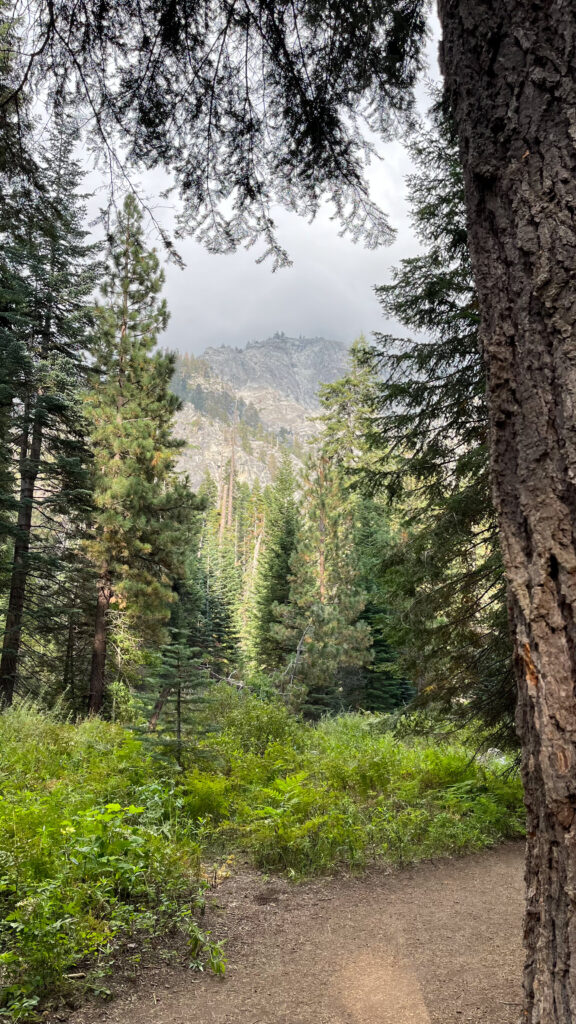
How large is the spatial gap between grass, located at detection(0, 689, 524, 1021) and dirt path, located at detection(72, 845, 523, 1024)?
10.3 inches

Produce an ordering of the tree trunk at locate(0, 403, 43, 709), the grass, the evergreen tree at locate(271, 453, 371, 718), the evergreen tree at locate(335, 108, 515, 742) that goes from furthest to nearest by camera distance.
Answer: the evergreen tree at locate(271, 453, 371, 718), the tree trunk at locate(0, 403, 43, 709), the evergreen tree at locate(335, 108, 515, 742), the grass

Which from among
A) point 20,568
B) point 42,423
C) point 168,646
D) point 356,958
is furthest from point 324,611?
point 356,958

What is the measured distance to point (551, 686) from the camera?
133cm

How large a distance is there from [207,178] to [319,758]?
735cm

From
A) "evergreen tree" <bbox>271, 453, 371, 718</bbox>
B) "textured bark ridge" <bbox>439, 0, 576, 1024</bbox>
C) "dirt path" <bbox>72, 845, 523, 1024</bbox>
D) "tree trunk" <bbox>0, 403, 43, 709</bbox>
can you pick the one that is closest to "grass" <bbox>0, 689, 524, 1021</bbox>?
"dirt path" <bbox>72, 845, 523, 1024</bbox>

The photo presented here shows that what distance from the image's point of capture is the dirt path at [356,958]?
8.94 ft

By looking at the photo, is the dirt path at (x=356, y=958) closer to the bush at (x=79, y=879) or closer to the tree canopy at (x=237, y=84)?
the bush at (x=79, y=879)

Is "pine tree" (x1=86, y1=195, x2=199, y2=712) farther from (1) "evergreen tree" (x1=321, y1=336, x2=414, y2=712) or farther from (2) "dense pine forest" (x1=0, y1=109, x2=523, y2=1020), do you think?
(1) "evergreen tree" (x1=321, y1=336, x2=414, y2=712)

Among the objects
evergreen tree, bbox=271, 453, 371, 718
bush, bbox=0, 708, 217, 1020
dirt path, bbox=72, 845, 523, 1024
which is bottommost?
dirt path, bbox=72, 845, 523, 1024

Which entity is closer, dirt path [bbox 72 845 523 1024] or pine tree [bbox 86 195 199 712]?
dirt path [bbox 72 845 523 1024]

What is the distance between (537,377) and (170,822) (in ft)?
15.0

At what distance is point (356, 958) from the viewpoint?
3338 mm

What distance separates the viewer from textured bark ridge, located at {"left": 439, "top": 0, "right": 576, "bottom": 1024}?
1320 millimetres

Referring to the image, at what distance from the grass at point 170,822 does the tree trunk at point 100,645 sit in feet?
11.7
